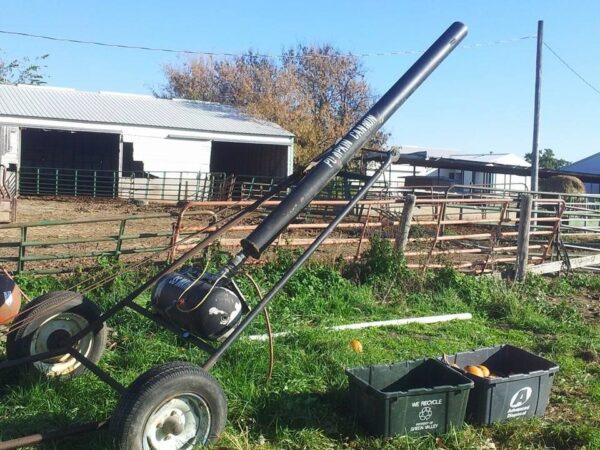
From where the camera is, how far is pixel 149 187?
2805 centimetres

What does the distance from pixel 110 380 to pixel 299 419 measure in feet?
4.28

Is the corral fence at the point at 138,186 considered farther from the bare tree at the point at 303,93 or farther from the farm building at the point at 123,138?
the bare tree at the point at 303,93

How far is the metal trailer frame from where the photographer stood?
4.04m

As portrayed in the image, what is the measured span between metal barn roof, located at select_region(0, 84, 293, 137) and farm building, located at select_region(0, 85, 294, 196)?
40 millimetres

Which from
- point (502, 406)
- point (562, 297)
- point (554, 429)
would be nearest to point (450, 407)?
point (502, 406)

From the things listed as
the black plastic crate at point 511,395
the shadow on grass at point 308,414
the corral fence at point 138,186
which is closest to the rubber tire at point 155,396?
the shadow on grass at point 308,414

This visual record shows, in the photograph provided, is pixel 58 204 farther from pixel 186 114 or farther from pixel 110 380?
pixel 110 380

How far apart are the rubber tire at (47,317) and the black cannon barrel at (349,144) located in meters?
1.62

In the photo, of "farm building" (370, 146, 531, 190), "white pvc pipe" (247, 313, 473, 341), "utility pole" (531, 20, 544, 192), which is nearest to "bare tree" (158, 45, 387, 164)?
"farm building" (370, 146, 531, 190)

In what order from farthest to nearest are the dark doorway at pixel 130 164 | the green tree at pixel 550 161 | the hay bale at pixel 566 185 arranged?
the green tree at pixel 550 161 → the dark doorway at pixel 130 164 → the hay bale at pixel 566 185

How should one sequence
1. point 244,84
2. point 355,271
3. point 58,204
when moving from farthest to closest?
point 244,84
point 58,204
point 355,271

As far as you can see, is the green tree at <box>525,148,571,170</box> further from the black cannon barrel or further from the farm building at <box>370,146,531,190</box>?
the black cannon barrel

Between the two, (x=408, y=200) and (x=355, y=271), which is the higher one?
(x=408, y=200)

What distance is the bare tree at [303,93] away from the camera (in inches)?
1586
